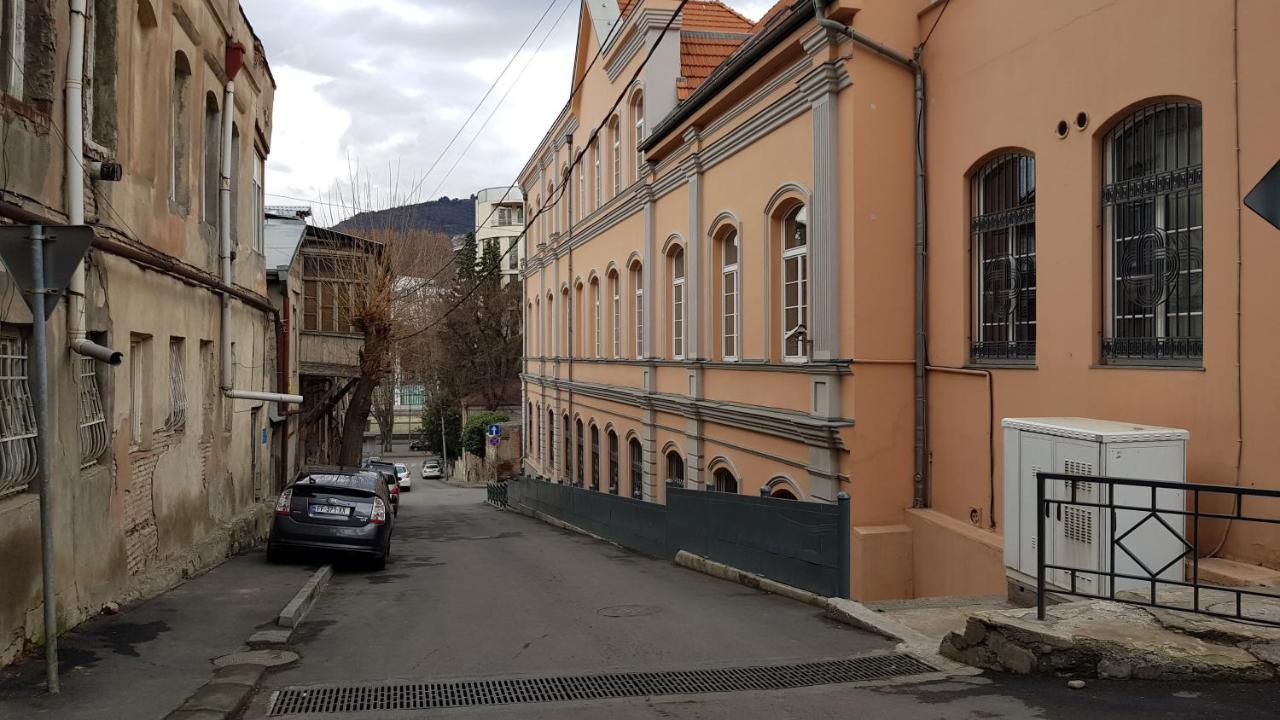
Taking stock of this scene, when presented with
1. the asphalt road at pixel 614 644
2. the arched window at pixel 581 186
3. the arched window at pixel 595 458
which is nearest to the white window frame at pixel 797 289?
the asphalt road at pixel 614 644

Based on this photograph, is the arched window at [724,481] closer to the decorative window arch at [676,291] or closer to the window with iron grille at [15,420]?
the decorative window arch at [676,291]

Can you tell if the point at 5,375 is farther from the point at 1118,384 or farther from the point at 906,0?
the point at 906,0

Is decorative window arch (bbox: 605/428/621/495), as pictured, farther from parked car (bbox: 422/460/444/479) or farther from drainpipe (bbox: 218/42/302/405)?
parked car (bbox: 422/460/444/479)

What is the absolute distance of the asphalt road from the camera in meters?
5.84

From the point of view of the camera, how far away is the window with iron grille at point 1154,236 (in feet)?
27.6

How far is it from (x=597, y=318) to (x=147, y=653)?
20065mm

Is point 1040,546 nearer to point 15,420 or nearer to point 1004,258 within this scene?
point 1004,258

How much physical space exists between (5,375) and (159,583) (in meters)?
4.22

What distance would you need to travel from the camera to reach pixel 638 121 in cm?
2236

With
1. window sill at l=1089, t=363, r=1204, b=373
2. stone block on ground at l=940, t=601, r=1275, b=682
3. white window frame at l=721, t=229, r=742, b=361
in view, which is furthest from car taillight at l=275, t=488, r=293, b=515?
window sill at l=1089, t=363, r=1204, b=373

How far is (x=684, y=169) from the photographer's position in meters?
18.5

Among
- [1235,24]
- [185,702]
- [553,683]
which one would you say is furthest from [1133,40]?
[185,702]

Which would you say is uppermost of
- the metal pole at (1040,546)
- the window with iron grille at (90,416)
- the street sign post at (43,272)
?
the street sign post at (43,272)

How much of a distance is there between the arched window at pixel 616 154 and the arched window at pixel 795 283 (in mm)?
9598
